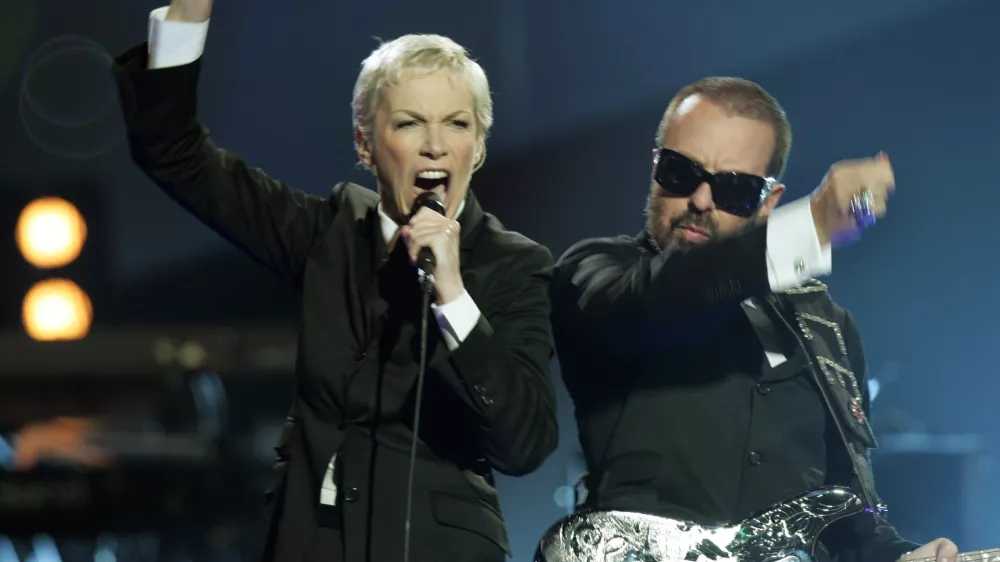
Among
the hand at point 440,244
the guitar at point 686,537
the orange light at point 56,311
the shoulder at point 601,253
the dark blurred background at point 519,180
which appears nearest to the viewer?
the hand at point 440,244

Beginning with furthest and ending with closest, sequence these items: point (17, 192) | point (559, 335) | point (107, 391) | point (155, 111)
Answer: point (107, 391) → point (17, 192) → point (559, 335) → point (155, 111)

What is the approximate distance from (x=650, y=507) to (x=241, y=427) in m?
2.84

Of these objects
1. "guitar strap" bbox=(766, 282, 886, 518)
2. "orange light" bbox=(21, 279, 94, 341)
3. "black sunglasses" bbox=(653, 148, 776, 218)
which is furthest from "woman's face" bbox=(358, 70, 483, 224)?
"orange light" bbox=(21, 279, 94, 341)

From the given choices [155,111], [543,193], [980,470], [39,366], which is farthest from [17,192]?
[980,470]

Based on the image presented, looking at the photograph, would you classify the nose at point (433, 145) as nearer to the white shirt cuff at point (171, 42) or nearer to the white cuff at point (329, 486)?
the white shirt cuff at point (171, 42)

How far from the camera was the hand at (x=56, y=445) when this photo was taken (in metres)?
4.71

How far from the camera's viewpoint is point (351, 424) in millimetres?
1957

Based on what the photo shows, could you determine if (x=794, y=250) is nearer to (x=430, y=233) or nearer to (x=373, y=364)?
(x=430, y=233)

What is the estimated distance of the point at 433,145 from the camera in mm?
2062

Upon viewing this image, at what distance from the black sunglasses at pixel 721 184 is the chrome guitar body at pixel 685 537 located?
0.55 meters

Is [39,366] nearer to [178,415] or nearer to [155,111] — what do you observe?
[178,415]

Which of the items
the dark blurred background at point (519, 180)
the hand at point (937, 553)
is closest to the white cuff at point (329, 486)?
the hand at point (937, 553)

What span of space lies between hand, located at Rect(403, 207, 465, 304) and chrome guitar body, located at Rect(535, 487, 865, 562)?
0.50 metres

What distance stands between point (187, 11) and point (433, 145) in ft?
1.51
